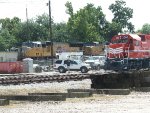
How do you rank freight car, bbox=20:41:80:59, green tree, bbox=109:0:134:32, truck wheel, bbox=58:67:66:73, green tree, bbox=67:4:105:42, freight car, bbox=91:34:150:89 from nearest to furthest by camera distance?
freight car, bbox=91:34:150:89 < truck wheel, bbox=58:67:66:73 < freight car, bbox=20:41:80:59 < green tree, bbox=67:4:105:42 < green tree, bbox=109:0:134:32

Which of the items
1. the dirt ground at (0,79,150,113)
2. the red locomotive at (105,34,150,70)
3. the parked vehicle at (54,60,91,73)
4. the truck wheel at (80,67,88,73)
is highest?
Answer: the red locomotive at (105,34,150,70)

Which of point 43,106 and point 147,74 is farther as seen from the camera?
point 147,74

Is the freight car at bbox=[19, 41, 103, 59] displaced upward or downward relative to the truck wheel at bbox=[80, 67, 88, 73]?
upward

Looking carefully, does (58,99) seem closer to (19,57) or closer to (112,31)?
(19,57)

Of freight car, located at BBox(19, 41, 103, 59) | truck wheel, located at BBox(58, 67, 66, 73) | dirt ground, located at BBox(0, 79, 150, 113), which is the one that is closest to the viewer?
dirt ground, located at BBox(0, 79, 150, 113)

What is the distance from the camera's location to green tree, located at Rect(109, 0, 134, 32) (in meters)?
130

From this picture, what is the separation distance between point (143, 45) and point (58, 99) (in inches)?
648

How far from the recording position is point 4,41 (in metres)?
127

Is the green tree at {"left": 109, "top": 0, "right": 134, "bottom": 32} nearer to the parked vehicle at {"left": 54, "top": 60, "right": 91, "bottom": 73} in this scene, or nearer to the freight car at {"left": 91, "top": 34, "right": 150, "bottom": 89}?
the parked vehicle at {"left": 54, "top": 60, "right": 91, "bottom": 73}

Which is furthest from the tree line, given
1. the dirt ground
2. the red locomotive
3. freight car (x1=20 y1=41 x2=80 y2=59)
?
the dirt ground

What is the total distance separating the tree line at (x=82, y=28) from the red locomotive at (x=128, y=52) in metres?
75.9

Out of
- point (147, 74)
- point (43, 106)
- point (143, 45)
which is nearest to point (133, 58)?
point (143, 45)

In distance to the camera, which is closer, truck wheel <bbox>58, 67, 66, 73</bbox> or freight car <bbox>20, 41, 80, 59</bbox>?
truck wheel <bbox>58, 67, 66, 73</bbox>

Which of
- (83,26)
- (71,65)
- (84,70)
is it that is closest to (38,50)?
(71,65)
